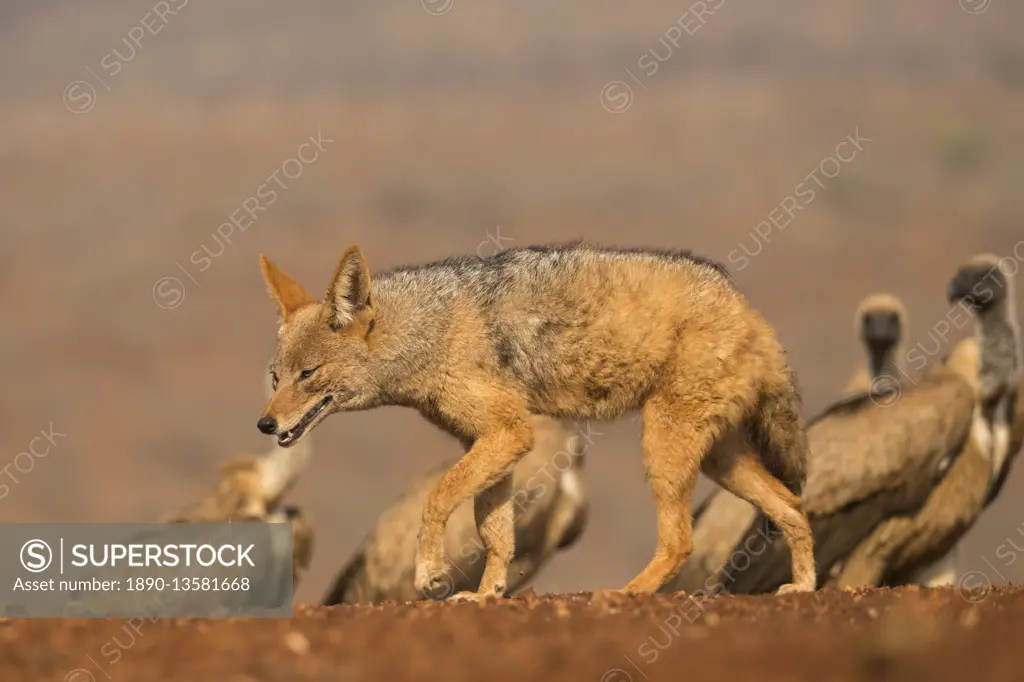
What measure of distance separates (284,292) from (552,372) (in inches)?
69.4

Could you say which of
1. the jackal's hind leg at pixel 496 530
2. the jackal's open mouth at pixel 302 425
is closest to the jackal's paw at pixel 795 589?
the jackal's hind leg at pixel 496 530

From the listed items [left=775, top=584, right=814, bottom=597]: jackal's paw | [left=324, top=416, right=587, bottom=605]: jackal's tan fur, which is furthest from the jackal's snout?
[left=324, top=416, right=587, bottom=605]: jackal's tan fur

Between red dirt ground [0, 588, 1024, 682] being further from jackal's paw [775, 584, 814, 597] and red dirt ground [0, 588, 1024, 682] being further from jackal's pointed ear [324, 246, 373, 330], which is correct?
jackal's pointed ear [324, 246, 373, 330]

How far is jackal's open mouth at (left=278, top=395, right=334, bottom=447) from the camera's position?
7992mm

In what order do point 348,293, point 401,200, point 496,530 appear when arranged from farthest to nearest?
point 401,200
point 496,530
point 348,293

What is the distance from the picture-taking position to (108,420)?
31.6m

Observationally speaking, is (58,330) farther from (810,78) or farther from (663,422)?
(663,422)

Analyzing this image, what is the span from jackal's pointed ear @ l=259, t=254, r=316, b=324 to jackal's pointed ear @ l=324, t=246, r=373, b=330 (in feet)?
1.29

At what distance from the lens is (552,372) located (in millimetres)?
8203

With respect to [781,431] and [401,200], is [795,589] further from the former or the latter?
[401,200]

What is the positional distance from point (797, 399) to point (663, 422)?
38.5 inches

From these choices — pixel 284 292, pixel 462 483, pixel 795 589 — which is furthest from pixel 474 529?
pixel 795 589

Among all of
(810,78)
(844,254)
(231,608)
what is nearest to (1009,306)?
(231,608)

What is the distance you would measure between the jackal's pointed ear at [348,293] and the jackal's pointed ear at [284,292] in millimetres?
393
